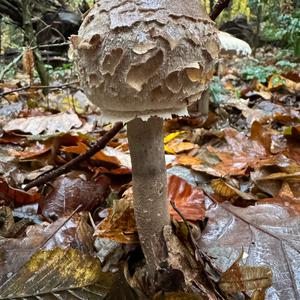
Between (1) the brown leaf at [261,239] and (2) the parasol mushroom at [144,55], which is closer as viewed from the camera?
(2) the parasol mushroom at [144,55]

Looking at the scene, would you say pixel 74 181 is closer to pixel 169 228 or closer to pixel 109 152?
pixel 109 152

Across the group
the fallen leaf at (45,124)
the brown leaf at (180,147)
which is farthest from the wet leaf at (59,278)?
the fallen leaf at (45,124)

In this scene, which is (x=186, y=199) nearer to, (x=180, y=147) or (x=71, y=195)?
(x=71, y=195)

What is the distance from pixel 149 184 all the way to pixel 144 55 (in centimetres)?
45

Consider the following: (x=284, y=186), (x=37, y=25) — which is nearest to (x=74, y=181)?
(x=284, y=186)

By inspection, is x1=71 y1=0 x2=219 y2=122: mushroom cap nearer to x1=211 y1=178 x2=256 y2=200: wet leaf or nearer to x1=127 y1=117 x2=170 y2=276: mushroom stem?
x1=127 y1=117 x2=170 y2=276: mushroom stem

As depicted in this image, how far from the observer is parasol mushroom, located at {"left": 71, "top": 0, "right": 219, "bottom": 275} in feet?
3.16

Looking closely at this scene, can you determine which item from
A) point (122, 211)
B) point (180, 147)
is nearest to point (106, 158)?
point (122, 211)

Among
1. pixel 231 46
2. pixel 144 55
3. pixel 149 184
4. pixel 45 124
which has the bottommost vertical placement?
pixel 45 124

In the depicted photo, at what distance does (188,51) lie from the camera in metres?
1.00

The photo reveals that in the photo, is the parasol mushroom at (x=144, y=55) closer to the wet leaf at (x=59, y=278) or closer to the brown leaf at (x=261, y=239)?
the wet leaf at (x=59, y=278)

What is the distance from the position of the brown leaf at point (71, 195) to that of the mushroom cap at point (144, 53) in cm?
77

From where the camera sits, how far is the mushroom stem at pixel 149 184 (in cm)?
118

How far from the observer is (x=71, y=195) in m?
1.75
